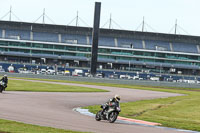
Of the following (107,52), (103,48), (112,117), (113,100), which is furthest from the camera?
(107,52)

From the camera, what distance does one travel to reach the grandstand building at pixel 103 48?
137 metres

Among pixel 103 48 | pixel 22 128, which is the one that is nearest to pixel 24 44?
pixel 103 48

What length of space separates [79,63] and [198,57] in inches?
1627

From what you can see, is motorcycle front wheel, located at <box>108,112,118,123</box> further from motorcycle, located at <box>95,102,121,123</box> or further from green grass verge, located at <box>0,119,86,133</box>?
→ green grass verge, located at <box>0,119,86,133</box>

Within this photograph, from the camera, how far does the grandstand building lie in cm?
13725

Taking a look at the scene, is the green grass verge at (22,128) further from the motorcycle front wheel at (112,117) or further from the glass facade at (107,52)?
the glass facade at (107,52)

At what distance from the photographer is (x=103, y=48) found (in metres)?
139

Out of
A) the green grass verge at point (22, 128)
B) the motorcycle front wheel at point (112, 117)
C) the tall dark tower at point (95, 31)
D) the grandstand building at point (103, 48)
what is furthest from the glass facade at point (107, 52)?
the green grass verge at point (22, 128)

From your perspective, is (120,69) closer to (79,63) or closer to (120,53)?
(120,53)

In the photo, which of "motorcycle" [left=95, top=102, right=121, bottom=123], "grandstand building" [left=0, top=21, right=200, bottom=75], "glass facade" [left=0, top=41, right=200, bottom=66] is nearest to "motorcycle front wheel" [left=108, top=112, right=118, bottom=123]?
"motorcycle" [left=95, top=102, right=121, bottom=123]

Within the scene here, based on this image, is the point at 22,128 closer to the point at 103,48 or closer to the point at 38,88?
the point at 38,88

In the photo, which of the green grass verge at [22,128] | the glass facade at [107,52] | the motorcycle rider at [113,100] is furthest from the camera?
the glass facade at [107,52]

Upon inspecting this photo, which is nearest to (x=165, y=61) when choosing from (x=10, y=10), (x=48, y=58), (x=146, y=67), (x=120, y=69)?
(x=146, y=67)

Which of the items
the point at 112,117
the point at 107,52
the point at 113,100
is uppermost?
the point at 107,52
